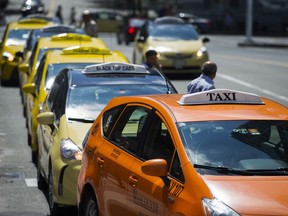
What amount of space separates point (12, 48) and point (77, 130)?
55.2ft

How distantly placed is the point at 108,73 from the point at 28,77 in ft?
22.8

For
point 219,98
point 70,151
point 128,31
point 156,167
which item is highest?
point 219,98

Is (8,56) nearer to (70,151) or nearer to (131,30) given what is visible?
(70,151)

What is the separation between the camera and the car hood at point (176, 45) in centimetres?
3041

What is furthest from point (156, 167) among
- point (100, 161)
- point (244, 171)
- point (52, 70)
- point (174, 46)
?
point (174, 46)

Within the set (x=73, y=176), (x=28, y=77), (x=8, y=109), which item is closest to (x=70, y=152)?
(x=73, y=176)

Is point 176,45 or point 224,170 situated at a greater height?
point 224,170

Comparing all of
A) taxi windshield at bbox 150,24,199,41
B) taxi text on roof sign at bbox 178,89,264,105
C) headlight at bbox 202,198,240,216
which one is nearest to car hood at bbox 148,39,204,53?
taxi windshield at bbox 150,24,199,41

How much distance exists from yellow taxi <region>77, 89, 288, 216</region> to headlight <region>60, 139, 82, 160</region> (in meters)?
1.56

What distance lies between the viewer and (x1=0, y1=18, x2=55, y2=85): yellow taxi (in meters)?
27.5

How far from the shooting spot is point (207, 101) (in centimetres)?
859

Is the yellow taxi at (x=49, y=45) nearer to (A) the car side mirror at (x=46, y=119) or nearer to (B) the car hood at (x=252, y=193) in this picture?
(A) the car side mirror at (x=46, y=119)

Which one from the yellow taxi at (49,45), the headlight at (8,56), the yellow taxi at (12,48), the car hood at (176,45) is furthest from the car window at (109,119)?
the car hood at (176,45)

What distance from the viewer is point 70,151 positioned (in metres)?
11.0
